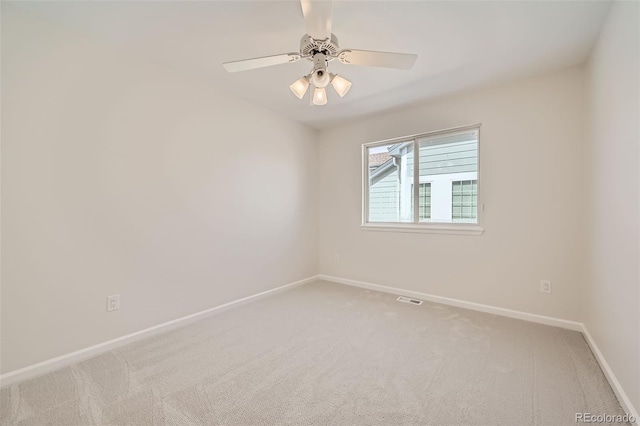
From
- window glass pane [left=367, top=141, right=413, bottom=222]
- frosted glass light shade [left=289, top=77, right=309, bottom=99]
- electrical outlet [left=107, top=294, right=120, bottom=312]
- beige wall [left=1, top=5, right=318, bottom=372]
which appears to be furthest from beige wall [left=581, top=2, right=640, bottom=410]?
electrical outlet [left=107, top=294, right=120, bottom=312]

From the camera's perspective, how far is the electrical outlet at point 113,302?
205 centimetres

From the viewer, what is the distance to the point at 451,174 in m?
3.06

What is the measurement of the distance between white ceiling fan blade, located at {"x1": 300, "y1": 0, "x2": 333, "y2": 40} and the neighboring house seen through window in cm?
218

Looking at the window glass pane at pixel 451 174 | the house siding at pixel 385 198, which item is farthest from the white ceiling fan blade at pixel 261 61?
the house siding at pixel 385 198

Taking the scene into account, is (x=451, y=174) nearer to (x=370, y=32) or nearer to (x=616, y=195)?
(x=616, y=195)

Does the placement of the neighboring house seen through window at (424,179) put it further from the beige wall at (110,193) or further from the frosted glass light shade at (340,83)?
the frosted glass light shade at (340,83)

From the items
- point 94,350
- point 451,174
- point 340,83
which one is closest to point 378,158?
point 451,174

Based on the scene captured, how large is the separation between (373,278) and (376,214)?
87 cm

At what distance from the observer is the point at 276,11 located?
5.45 feet

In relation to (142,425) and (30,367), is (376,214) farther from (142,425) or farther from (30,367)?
(30,367)

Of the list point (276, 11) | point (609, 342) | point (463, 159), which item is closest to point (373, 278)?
point (463, 159)

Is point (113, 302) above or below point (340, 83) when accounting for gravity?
below

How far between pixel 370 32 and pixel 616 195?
1860 mm

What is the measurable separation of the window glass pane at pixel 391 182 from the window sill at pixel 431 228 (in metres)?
0.12
